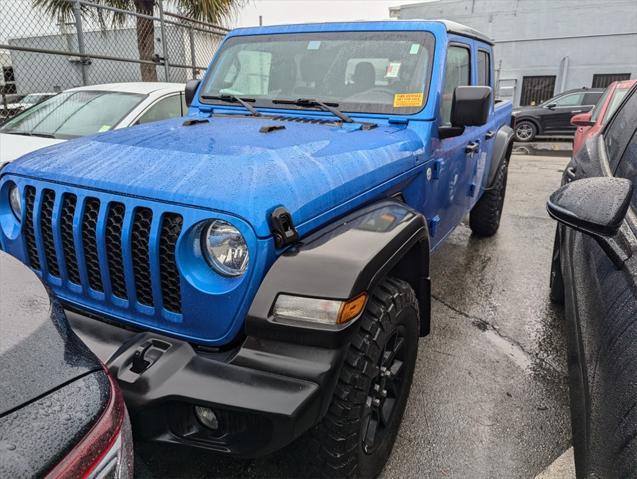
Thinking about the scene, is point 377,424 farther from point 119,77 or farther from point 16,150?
point 119,77

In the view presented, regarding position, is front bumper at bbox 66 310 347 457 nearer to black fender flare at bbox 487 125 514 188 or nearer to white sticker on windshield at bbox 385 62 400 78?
white sticker on windshield at bbox 385 62 400 78

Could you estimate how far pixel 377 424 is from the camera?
2.03 meters

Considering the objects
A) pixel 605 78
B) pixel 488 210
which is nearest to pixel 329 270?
pixel 488 210

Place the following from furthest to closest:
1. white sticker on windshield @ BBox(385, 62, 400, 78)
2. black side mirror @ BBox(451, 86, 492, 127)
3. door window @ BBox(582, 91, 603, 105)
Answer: door window @ BBox(582, 91, 603, 105) < white sticker on windshield @ BBox(385, 62, 400, 78) < black side mirror @ BBox(451, 86, 492, 127)

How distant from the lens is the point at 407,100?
277cm

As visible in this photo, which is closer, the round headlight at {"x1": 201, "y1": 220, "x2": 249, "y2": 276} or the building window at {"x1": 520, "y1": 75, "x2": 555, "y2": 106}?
the round headlight at {"x1": 201, "y1": 220, "x2": 249, "y2": 276}

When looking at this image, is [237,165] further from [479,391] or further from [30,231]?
[479,391]

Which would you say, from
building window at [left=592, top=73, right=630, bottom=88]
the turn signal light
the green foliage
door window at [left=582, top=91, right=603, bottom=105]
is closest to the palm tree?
the green foliage

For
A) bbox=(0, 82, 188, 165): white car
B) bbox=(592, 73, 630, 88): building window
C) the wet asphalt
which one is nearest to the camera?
the wet asphalt

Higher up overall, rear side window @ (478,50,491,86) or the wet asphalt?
rear side window @ (478,50,491,86)

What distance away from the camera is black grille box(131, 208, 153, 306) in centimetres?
169

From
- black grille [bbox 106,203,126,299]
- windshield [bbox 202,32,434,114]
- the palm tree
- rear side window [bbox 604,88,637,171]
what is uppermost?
the palm tree

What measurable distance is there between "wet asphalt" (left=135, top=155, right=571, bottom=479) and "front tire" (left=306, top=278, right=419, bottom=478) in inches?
7.1

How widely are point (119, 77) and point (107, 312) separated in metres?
8.02
